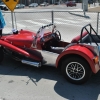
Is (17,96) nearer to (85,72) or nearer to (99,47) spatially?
(85,72)

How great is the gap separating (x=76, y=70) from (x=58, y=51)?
96 cm

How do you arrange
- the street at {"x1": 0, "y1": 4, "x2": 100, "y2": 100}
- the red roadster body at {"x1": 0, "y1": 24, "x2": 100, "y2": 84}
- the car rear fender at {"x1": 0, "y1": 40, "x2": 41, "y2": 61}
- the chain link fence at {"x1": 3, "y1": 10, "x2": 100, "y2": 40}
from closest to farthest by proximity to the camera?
the street at {"x1": 0, "y1": 4, "x2": 100, "y2": 100}, the red roadster body at {"x1": 0, "y1": 24, "x2": 100, "y2": 84}, the car rear fender at {"x1": 0, "y1": 40, "x2": 41, "y2": 61}, the chain link fence at {"x1": 3, "y1": 10, "x2": 100, "y2": 40}

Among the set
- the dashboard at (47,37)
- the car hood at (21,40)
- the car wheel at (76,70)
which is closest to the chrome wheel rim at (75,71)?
the car wheel at (76,70)

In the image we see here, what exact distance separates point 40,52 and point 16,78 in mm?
872

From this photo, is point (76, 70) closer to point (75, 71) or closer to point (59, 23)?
point (75, 71)

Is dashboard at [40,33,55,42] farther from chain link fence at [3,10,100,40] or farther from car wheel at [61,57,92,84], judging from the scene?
chain link fence at [3,10,100,40]

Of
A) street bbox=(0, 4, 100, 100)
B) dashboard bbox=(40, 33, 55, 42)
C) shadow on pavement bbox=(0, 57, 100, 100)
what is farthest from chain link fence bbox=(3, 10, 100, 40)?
street bbox=(0, 4, 100, 100)

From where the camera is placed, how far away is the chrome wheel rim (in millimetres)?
4141

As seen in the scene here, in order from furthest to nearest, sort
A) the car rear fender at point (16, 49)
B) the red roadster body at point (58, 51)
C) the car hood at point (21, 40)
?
the car hood at point (21, 40) < the car rear fender at point (16, 49) < the red roadster body at point (58, 51)

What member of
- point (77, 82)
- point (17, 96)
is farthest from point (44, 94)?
point (77, 82)

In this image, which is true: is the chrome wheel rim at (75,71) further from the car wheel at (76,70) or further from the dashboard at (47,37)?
the dashboard at (47,37)

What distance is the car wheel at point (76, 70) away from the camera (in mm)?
4074

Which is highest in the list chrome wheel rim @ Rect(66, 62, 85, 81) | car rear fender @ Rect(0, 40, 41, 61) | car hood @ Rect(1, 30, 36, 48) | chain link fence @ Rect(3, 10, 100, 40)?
car hood @ Rect(1, 30, 36, 48)

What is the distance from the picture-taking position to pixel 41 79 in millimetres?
4582
